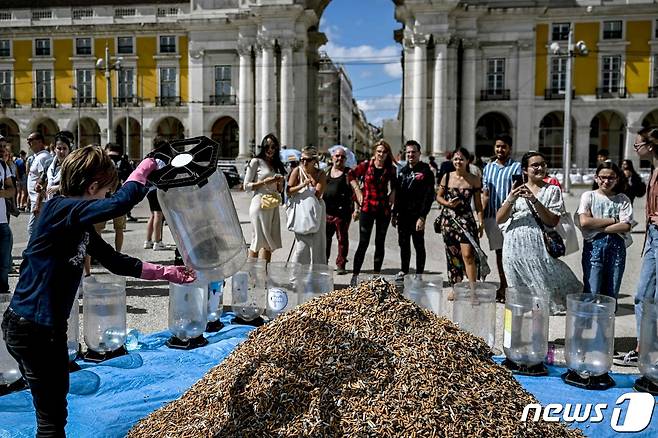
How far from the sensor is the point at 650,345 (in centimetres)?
425

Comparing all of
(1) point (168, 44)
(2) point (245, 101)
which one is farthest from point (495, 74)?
(1) point (168, 44)

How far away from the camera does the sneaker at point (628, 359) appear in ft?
16.8

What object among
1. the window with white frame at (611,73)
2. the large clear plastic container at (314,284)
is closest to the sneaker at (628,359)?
the large clear plastic container at (314,284)

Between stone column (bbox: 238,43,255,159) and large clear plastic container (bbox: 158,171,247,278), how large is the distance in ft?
126

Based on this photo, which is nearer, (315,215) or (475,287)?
(475,287)

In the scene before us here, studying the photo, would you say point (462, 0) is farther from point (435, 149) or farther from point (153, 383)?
point (153, 383)

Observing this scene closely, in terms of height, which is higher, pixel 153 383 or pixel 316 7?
pixel 316 7

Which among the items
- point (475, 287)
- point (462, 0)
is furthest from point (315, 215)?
point (462, 0)

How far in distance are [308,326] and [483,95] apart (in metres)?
41.3

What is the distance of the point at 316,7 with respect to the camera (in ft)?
139

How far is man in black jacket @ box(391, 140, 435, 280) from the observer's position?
799cm

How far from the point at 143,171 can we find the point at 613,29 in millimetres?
46443

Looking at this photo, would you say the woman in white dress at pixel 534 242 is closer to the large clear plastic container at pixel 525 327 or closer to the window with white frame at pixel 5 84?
the large clear plastic container at pixel 525 327

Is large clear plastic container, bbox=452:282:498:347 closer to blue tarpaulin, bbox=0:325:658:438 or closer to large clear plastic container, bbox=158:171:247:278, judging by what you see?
blue tarpaulin, bbox=0:325:658:438
